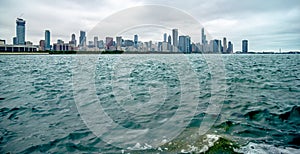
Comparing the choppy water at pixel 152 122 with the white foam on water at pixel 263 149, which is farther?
the choppy water at pixel 152 122

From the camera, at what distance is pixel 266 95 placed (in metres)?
9.59

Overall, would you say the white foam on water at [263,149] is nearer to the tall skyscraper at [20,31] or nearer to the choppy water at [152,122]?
the choppy water at [152,122]

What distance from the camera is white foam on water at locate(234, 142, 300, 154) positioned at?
431 cm

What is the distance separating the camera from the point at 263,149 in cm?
445

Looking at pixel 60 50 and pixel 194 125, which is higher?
pixel 60 50

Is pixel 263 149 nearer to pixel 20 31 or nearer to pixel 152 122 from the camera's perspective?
pixel 152 122

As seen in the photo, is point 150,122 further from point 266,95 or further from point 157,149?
point 266,95

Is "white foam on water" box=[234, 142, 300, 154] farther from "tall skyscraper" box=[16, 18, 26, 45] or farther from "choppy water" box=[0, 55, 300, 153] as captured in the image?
"tall skyscraper" box=[16, 18, 26, 45]

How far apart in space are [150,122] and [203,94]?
178 inches

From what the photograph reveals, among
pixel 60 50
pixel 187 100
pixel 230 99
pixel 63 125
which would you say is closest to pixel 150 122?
pixel 63 125

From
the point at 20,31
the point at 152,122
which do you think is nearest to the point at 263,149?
the point at 152,122

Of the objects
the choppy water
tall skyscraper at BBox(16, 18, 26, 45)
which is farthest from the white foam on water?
tall skyscraper at BBox(16, 18, 26, 45)

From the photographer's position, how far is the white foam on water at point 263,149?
4312 millimetres

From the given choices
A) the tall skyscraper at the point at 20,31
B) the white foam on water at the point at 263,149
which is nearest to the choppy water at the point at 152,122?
the white foam on water at the point at 263,149
